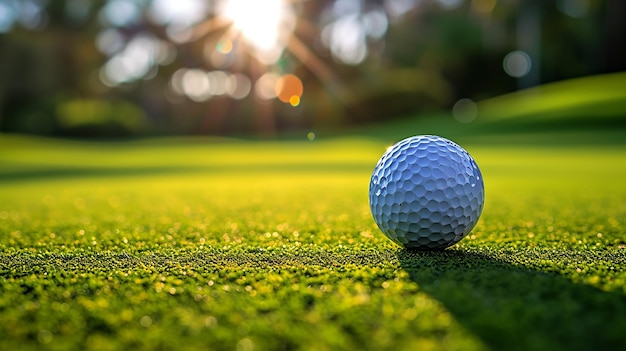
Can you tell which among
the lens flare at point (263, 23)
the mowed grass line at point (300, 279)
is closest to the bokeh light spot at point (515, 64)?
the lens flare at point (263, 23)

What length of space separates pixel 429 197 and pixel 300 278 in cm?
80

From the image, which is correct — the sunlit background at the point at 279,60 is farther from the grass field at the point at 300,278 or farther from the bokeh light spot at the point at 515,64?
the grass field at the point at 300,278

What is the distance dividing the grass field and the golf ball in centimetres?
10

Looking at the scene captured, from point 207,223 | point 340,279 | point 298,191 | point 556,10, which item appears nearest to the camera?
point 340,279

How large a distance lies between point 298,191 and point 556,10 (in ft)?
96.6

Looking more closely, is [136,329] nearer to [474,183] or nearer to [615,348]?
[615,348]

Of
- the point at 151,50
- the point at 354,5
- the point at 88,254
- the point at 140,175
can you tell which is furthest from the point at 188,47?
the point at 88,254

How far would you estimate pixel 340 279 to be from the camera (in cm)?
207

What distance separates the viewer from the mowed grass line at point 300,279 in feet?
5.08

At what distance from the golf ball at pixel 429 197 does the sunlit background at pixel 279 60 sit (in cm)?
2416

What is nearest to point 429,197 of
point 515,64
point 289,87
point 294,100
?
point 294,100

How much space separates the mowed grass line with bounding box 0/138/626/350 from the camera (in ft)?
5.08

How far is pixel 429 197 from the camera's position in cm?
258

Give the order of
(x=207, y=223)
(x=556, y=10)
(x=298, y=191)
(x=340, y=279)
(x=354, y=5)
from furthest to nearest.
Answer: (x=354, y=5)
(x=556, y=10)
(x=298, y=191)
(x=207, y=223)
(x=340, y=279)
